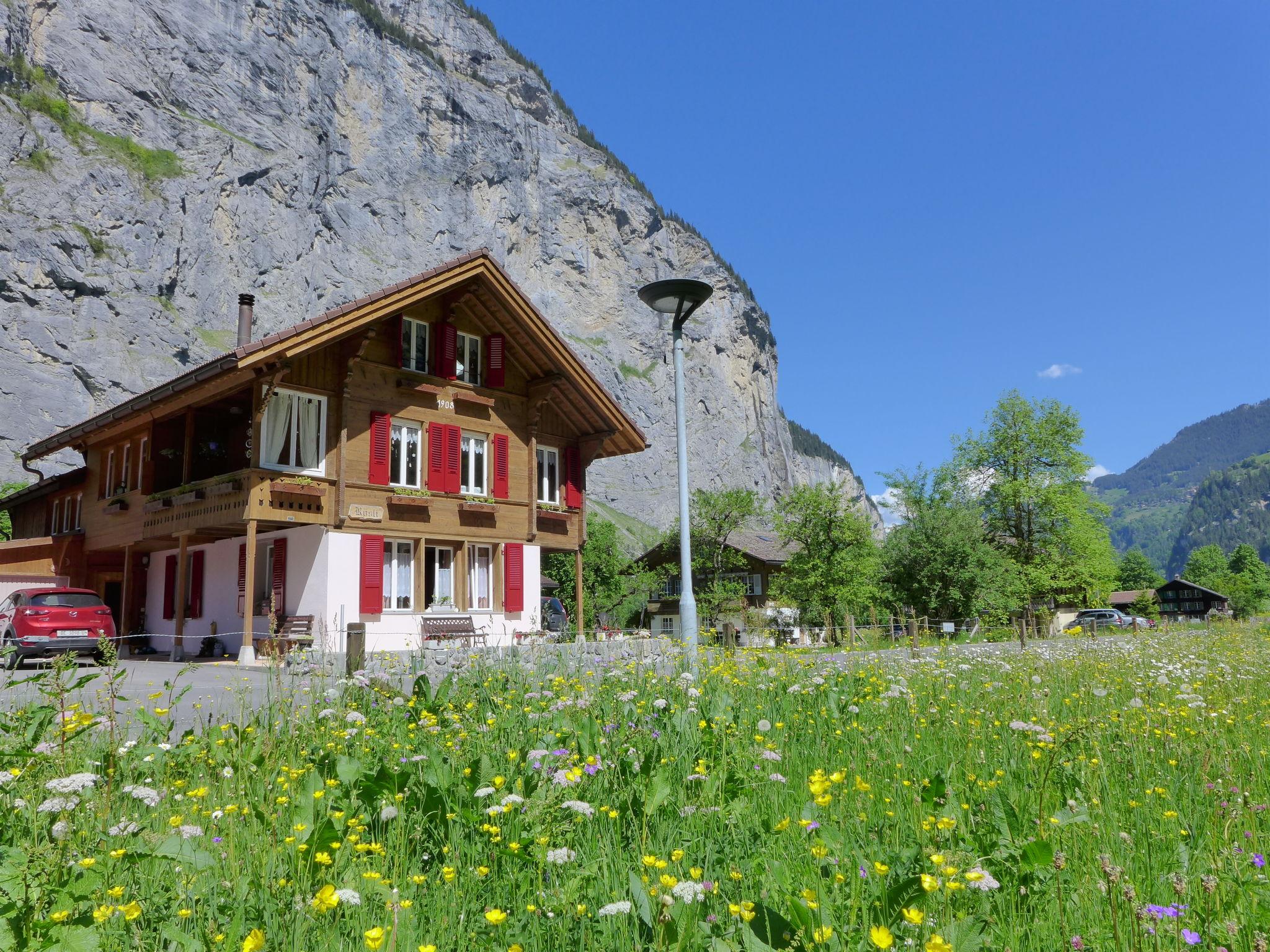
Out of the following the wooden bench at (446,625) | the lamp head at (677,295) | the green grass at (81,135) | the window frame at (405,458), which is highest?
the green grass at (81,135)

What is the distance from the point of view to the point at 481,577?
2373cm

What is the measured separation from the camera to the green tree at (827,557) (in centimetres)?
3700

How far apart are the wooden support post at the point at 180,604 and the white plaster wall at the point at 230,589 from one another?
0.27 m

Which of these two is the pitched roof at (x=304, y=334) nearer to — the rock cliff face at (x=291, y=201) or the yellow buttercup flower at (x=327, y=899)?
the yellow buttercup flower at (x=327, y=899)

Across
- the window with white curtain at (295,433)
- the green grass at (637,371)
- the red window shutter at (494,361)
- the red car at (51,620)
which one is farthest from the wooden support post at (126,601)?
the green grass at (637,371)

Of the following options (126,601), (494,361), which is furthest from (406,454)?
(126,601)

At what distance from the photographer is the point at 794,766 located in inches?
197

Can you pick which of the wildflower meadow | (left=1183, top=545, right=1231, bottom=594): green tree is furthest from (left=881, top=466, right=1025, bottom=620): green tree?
(left=1183, top=545, right=1231, bottom=594): green tree

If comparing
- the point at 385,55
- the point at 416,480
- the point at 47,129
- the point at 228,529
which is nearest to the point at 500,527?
the point at 416,480

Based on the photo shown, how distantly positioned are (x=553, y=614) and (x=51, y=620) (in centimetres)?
1935

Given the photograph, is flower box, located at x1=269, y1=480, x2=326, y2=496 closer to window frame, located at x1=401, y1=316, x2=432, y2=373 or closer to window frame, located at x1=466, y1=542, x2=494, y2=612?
window frame, located at x1=401, y1=316, x2=432, y2=373

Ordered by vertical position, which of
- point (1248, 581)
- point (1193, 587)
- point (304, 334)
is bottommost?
point (1193, 587)

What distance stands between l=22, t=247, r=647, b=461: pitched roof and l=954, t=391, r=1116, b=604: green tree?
28.6 m

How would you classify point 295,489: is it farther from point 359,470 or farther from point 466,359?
point 466,359
